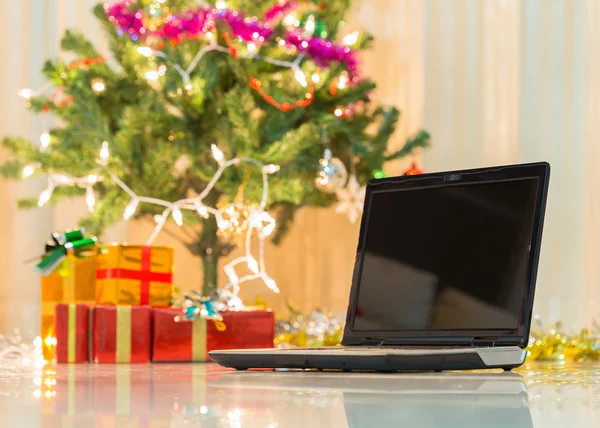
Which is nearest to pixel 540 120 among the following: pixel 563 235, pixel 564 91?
pixel 564 91

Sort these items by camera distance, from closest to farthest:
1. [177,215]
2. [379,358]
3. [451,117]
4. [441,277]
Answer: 1. [379,358]
2. [441,277]
3. [177,215]
4. [451,117]

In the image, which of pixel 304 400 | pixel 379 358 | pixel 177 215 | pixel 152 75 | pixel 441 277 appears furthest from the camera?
pixel 152 75

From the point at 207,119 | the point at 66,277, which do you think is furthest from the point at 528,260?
the point at 207,119

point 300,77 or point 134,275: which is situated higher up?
point 300,77

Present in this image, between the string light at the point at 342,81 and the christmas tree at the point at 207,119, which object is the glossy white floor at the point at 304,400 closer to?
the christmas tree at the point at 207,119

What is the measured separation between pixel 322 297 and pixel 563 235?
0.64 meters

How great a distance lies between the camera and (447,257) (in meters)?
0.98

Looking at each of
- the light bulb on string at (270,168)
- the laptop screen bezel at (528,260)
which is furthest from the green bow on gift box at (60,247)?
the laptop screen bezel at (528,260)

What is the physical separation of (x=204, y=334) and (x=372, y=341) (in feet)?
1.19

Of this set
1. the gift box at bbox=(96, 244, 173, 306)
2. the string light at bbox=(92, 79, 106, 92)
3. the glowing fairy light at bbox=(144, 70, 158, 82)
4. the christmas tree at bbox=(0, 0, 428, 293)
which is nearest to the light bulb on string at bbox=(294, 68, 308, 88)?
the christmas tree at bbox=(0, 0, 428, 293)

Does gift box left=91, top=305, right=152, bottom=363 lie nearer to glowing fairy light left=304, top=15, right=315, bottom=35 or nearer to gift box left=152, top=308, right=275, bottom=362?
gift box left=152, top=308, right=275, bottom=362

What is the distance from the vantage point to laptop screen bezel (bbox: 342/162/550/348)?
889 mm

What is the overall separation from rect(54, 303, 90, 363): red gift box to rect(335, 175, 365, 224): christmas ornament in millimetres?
721

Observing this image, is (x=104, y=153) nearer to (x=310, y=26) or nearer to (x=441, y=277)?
→ (x=310, y=26)
